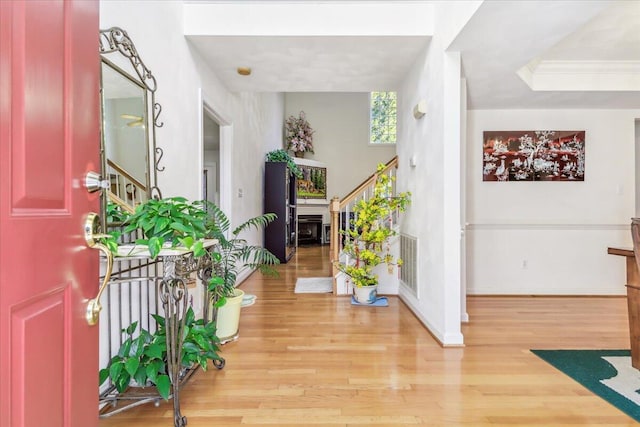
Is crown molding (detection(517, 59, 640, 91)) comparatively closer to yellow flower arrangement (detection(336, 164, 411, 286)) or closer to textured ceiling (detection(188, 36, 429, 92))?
textured ceiling (detection(188, 36, 429, 92))

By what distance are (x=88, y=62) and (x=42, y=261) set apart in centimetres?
52

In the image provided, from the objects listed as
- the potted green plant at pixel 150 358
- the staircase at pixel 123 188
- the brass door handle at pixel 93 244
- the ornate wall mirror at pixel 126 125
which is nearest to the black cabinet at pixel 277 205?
the ornate wall mirror at pixel 126 125

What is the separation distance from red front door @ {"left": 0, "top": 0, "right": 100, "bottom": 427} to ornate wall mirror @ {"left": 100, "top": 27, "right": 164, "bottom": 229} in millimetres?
816

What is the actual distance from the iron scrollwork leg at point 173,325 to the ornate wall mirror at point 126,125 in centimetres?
45

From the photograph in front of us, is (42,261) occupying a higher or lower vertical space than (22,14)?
lower

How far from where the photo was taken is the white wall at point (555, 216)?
392cm

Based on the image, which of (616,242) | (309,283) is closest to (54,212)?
(309,283)

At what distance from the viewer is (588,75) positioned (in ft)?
10.9

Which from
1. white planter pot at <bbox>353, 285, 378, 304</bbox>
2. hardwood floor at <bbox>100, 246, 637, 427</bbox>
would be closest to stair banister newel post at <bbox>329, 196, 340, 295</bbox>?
white planter pot at <bbox>353, 285, 378, 304</bbox>

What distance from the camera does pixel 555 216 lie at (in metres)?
3.96

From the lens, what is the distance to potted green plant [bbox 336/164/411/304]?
11.7 ft

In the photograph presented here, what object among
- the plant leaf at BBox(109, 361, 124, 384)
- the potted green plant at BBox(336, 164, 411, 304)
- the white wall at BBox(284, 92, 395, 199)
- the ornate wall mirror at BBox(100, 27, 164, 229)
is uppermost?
the white wall at BBox(284, 92, 395, 199)

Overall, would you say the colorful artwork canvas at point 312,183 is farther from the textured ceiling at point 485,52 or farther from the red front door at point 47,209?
the red front door at point 47,209

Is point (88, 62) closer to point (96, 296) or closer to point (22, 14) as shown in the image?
point (22, 14)
